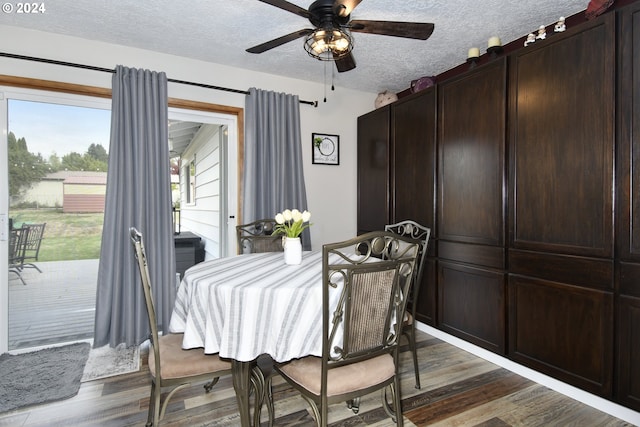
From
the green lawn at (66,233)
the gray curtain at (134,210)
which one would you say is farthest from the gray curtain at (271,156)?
the green lawn at (66,233)

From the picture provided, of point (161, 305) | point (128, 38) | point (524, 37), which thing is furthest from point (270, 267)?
point (524, 37)

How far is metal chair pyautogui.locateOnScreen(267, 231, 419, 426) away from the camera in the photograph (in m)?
1.38

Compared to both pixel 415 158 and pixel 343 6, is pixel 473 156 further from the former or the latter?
pixel 343 6

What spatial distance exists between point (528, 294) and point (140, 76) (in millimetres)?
3549

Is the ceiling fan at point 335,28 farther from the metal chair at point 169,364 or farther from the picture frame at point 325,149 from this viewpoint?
the picture frame at point 325,149

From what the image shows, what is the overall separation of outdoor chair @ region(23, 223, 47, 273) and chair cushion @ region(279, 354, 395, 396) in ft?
8.48

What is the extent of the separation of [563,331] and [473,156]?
4.53ft

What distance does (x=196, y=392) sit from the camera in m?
2.19

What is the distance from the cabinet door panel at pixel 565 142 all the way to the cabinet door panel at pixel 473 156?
112 mm

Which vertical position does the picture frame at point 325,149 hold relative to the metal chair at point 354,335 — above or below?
above

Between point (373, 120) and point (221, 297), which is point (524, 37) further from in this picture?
point (221, 297)

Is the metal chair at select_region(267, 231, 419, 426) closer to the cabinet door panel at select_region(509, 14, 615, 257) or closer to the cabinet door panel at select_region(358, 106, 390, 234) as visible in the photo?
the cabinet door panel at select_region(509, 14, 615, 257)

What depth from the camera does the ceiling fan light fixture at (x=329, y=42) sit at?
1.97 meters

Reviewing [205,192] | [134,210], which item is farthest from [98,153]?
[205,192]
